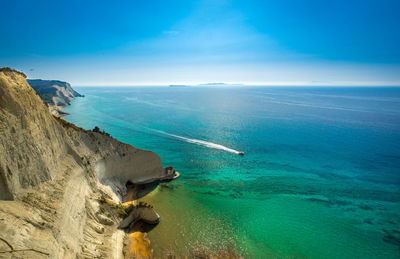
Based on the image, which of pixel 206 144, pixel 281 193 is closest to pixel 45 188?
pixel 281 193

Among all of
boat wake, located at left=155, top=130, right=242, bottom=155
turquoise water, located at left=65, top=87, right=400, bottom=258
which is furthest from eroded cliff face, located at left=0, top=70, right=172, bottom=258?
boat wake, located at left=155, top=130, right=242, bottom=155

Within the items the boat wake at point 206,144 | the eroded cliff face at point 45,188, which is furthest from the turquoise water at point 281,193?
the eroded cliff face at point 45,188

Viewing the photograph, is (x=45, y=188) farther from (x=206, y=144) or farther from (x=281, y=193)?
(x=206, y=144)

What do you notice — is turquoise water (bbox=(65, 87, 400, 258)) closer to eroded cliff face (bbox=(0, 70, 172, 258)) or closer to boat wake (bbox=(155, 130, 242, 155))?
boat wake (bbox=(155, 130, 242, 155))

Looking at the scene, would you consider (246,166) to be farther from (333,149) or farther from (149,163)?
(333,149)

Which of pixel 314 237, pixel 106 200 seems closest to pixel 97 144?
pixel 106 200

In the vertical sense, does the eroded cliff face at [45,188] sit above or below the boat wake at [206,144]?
above

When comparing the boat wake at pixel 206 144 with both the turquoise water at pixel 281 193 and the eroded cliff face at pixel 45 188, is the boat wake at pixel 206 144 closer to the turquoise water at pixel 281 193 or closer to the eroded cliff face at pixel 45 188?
the turquoise water at pixel 281 193

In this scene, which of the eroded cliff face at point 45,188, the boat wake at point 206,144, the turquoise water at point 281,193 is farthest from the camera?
the boat wake at point 206,144

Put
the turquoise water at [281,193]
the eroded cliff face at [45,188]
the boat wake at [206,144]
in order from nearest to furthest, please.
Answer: the eroded cliff face at [45,188]
the turquoise water at [281,193]
the boat wake at [206,144]
